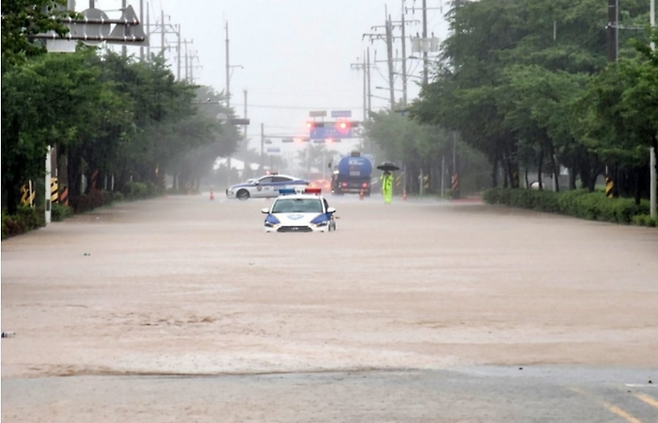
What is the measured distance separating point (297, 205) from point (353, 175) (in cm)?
6542

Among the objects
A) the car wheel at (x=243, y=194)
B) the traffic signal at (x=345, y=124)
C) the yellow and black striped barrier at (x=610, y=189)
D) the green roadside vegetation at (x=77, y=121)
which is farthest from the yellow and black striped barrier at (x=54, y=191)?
the traffic signal at (x=345, y=124)

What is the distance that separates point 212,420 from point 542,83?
47.0 metres

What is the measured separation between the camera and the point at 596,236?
4125 centimetres

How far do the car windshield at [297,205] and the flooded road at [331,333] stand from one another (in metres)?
10.6

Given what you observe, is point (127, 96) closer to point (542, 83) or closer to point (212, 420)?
point (542, 83)

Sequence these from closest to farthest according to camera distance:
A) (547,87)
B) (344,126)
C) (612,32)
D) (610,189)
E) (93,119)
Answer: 1. (612,32)
2. (93,119)
3. (610,189)
4. (547,87)
5. (344,126)

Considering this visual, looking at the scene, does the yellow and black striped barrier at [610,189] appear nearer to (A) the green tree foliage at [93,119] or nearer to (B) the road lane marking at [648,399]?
(A) the green tree foliage at [93,119]

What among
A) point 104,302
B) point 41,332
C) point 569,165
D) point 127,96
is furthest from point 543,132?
point 41,332

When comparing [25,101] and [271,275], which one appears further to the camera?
[25,101]

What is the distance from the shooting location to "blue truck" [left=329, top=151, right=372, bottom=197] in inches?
4432

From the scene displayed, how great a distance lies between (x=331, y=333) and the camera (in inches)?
685

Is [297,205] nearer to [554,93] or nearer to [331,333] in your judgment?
[554,93]

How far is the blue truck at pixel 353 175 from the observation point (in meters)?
113

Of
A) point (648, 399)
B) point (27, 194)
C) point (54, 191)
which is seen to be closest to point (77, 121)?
point (27, 194)
